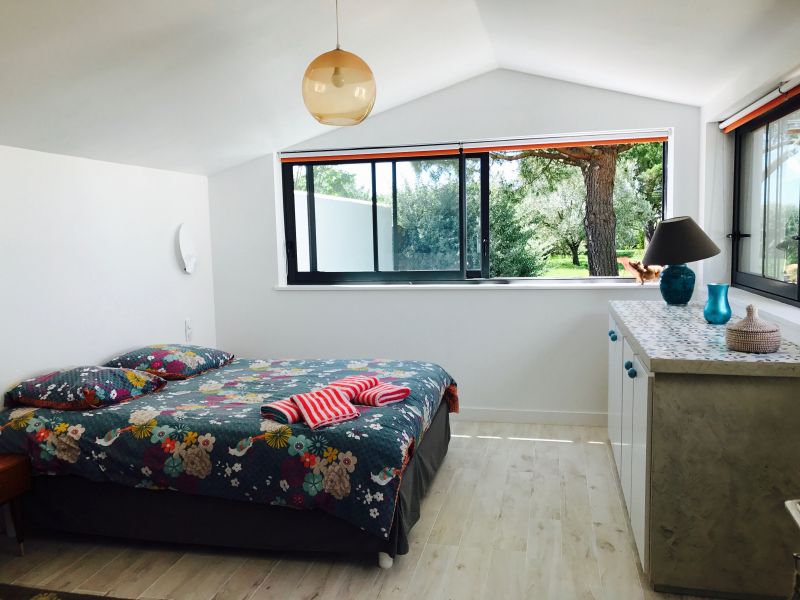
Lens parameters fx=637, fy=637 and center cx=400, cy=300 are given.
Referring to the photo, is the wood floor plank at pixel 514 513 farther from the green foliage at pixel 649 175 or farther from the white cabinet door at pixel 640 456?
the green foliage at pixel 649 175

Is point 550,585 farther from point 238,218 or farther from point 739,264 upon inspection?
point 238,218

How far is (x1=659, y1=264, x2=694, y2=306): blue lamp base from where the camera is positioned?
323cm

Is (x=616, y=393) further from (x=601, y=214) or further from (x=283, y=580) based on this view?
(x=283, y=580)

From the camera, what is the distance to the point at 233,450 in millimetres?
2498

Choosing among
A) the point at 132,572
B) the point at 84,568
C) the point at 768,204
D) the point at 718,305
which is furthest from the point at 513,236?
the point at 84,568

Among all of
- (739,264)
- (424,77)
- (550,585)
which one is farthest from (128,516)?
(739,264)

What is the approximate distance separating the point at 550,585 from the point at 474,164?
2852 millimetres

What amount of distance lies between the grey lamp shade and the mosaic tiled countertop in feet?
0.93

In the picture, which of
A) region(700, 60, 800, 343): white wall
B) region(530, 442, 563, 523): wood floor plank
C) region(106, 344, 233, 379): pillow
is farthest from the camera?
A: region(700, 60, 800, 343): white wall

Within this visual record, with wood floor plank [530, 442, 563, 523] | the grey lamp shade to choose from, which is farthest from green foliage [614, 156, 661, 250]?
wood floor plank [530, 442, 563, 523]

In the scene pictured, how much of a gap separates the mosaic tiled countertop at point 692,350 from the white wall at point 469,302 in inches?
48.5

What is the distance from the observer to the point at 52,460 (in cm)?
265

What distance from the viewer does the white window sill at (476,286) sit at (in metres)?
4.04

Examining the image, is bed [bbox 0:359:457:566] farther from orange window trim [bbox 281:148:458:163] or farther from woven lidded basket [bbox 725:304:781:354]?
orange window trim [bbox 281:148:458:163]
